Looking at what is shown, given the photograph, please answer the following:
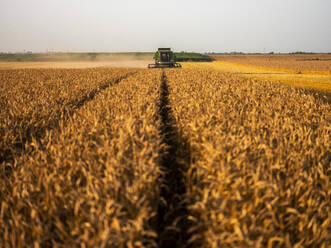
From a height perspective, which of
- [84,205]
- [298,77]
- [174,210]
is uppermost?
[298,77]

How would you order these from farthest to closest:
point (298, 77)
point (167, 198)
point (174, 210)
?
point (298, 77), point (167, 198), point (174, 210)

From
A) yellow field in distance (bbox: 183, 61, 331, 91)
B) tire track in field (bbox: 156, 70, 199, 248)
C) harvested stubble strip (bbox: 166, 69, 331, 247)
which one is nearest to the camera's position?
harvested stubble strip (bbox: 166, 69, 331, 247)

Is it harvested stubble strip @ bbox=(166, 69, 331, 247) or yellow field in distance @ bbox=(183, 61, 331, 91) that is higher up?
yellow field in distance @ bbox=(183, 61, 331, 91)

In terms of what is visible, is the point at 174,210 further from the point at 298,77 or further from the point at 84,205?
the point at 298,77

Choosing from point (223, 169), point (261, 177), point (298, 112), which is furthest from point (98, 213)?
point (298, 112)

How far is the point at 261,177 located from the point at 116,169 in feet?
4.80

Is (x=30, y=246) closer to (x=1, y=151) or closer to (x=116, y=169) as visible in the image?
(x=116, y=169)

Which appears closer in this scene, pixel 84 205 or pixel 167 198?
pixel 84 205

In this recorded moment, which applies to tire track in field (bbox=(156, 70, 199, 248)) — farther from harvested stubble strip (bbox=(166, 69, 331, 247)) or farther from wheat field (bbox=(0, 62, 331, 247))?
harvested stubble strip (bbox=(166, 69, 331, 247))

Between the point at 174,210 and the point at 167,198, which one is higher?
the point at 174,210

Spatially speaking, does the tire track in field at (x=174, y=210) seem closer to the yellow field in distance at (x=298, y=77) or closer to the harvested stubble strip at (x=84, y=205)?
the harvested stubble strip at (x=84, y=205)

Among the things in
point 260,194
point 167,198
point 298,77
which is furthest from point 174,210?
point 298,77


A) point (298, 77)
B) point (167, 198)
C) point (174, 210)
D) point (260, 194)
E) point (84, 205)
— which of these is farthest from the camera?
point (298, 77)

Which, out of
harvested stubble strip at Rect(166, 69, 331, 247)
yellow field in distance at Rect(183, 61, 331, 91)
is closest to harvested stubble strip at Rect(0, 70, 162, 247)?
harvested stubble strip at Rect(166, 69, 331, 247)
